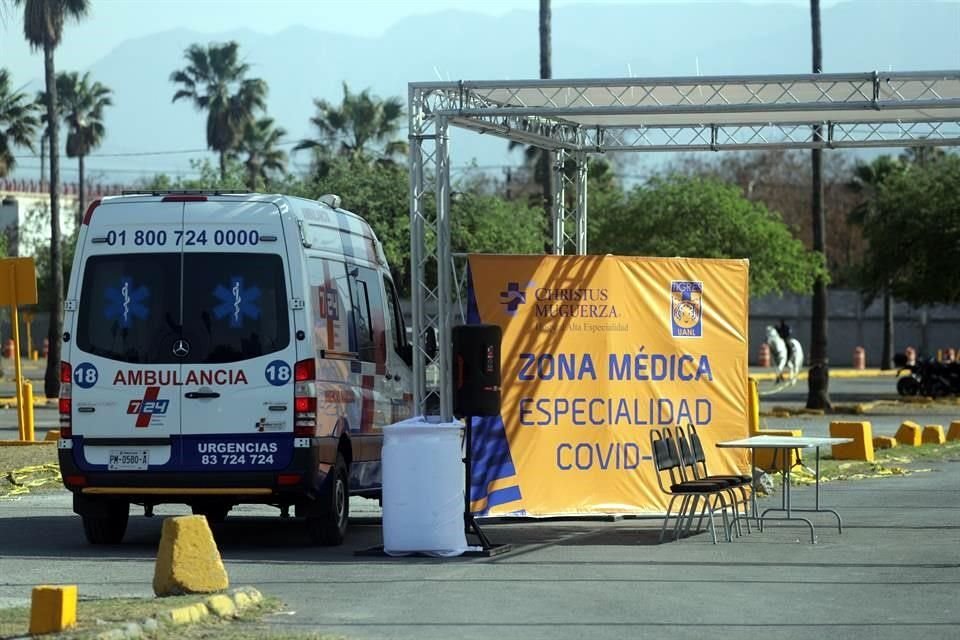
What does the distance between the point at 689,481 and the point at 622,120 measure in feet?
17.9

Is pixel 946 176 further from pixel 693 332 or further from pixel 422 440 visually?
pixel 422 440

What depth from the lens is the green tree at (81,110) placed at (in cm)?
7450

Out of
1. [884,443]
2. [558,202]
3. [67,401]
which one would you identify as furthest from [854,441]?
[67,401]

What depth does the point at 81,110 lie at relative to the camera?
74875 millimetres

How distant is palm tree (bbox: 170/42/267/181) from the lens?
240 ft

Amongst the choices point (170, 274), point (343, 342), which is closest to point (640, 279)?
point (343, 342)

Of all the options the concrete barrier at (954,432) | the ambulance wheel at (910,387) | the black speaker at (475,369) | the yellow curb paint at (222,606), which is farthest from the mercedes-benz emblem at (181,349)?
the ambulance wheel at (910,387)

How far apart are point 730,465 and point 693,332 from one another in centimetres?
146

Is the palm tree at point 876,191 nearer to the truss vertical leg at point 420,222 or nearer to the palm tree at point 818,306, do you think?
the palm tree at point 818,306

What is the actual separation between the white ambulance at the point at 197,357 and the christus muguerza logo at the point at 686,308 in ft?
13.0

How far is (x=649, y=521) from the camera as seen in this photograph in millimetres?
17391

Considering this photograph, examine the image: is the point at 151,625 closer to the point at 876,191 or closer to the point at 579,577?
the point at 579,577

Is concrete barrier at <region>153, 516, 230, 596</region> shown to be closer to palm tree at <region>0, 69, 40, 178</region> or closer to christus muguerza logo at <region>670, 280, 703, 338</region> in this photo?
christus muguerza logo at <region>670, 280, 703, 338</region>

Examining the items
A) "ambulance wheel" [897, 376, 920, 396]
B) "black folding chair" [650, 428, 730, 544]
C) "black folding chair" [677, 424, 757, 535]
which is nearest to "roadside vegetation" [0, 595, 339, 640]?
"black folding chair" [650, 428, 730, 544]
